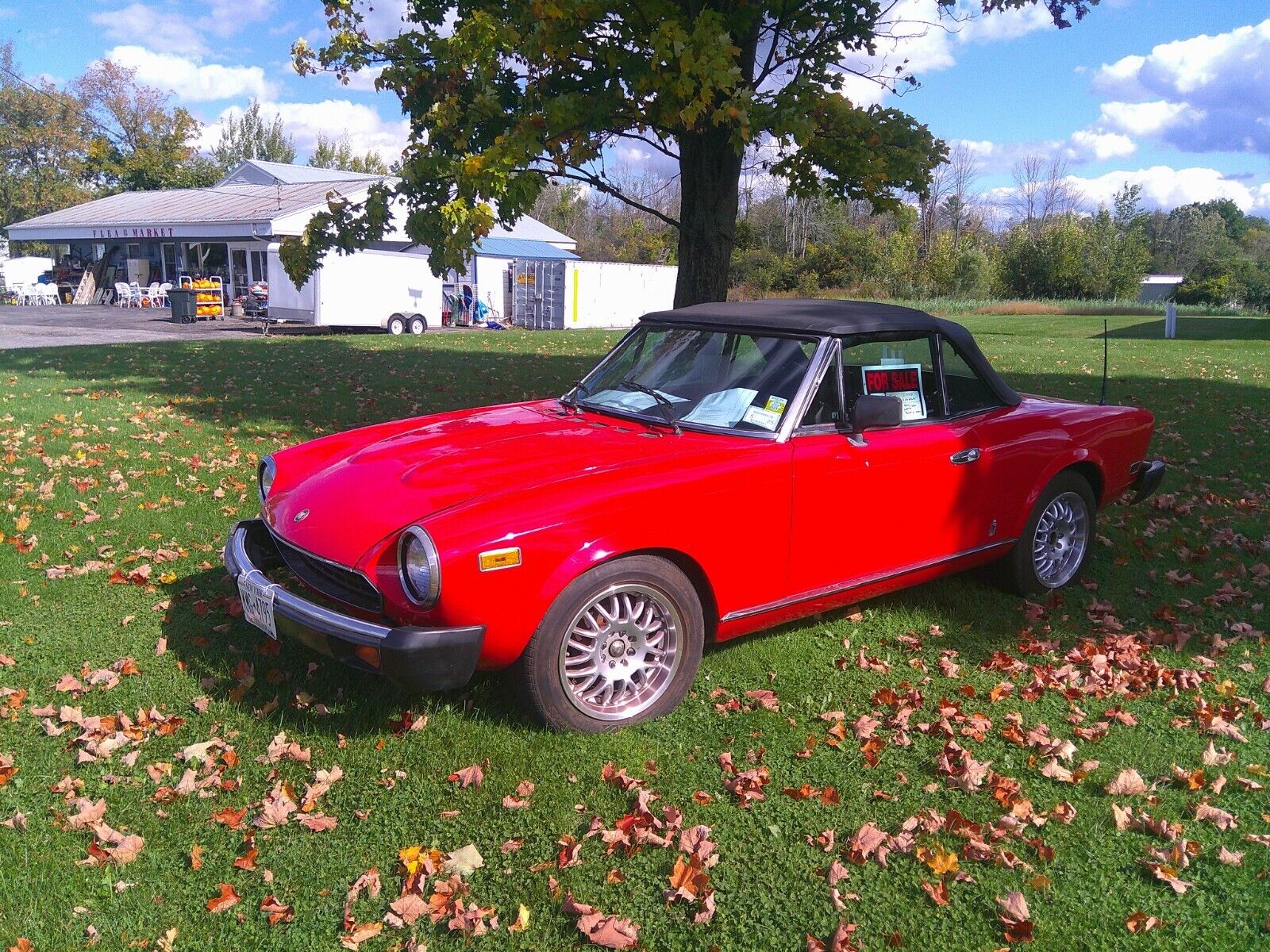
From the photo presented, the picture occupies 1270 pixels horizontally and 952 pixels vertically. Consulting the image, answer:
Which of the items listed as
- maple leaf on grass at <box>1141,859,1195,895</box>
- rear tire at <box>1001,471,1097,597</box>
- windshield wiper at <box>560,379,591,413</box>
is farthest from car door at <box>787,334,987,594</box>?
maple leaf on grass at <box>1141,859,1195,895</box>

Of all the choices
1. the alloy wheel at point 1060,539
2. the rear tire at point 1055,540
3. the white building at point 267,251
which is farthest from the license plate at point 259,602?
the white building at point 267,251

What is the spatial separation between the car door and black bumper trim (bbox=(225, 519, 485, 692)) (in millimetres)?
1542

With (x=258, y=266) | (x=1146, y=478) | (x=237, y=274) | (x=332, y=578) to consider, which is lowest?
(x=332, y=578)

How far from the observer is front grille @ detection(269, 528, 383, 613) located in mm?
3604

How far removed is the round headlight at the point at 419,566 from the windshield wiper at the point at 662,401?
139cm

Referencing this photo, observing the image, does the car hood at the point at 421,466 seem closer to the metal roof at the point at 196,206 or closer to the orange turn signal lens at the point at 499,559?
the orange turn signal lens at the point at 499,559

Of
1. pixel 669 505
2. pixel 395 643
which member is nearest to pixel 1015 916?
pixel 669 505

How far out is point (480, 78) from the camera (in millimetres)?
8641

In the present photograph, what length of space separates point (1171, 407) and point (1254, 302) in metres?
44.7

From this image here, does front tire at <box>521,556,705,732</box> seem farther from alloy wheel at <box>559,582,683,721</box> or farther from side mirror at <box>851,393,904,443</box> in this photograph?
side mirror at <box>851,393,904,443</box>

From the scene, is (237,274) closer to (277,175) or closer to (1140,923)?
(277,175)

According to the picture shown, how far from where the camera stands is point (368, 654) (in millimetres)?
3385

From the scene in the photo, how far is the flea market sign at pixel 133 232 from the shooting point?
119ft

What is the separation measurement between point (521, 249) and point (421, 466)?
35.9 meters
